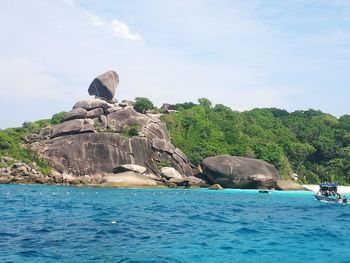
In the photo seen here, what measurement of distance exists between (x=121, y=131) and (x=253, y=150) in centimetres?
2835

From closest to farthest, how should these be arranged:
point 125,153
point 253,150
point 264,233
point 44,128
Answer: point 264,233
point 125,153
point 44,128
point 253,150

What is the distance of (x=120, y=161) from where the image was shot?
65.1 m

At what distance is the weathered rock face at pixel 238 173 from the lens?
216 ft

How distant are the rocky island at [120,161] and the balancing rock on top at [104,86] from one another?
642 cm

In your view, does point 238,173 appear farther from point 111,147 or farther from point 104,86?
point 104,86

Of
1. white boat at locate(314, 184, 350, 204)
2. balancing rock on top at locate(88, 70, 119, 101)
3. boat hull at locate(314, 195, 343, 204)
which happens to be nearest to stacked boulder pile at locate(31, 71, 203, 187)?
balancing rock on top at locate(88, 70, 119, 101)

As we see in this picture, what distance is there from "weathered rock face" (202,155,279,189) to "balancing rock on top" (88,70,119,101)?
2468cm

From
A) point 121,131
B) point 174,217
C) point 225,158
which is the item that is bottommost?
point 174,217

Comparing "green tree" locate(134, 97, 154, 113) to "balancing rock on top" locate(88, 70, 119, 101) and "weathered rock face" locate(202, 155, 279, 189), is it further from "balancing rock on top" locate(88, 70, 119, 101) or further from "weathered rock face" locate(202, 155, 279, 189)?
"weathered rock face" locate(202, 155, 279, 189)

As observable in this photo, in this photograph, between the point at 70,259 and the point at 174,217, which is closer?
the point at 70,259

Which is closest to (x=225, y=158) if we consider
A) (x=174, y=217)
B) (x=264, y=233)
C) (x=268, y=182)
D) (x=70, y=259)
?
(x=268, y=182)

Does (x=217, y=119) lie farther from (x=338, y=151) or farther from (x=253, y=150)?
(x=338, y=151)

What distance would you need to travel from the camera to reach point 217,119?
305 ft

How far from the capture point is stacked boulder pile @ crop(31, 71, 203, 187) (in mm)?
64688
